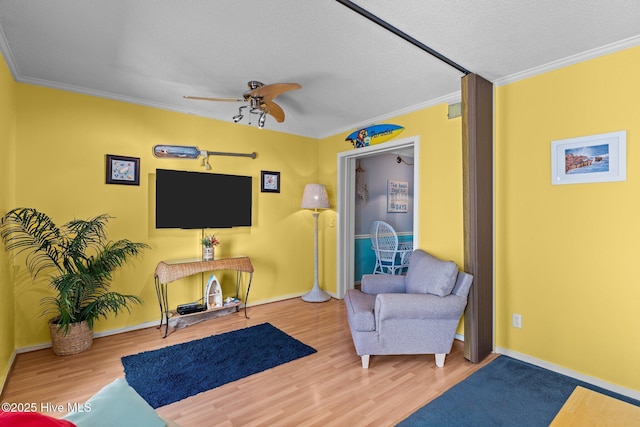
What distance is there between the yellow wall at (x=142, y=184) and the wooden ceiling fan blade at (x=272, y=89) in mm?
1408

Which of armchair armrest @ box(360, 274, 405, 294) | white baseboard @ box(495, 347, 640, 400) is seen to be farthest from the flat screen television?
white baseboard @ box(495, 347, 640, 400)

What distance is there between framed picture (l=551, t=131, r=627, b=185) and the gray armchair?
3.44 feet

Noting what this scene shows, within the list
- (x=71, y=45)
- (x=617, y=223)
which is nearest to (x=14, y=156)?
(x=71, y=45)

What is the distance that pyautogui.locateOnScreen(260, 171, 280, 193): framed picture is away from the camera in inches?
165

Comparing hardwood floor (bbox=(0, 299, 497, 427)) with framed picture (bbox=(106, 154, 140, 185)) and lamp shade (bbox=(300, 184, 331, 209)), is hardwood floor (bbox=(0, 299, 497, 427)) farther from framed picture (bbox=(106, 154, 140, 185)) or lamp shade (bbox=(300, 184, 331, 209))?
lamp shade (bbox=(300, 184, 331, 209))

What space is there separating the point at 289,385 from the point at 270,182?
102 inches

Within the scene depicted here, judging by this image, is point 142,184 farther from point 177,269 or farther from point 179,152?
point 177,269

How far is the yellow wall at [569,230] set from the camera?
216 cm

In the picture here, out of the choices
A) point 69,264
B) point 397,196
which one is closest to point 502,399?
point 69,264

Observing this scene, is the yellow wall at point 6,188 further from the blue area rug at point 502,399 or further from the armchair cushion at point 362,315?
the blue area rug at point 502,399

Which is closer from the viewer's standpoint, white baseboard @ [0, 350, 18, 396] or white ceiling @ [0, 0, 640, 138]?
white ceiling @ [0, 0, 640, 138]

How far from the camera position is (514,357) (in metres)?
2.69

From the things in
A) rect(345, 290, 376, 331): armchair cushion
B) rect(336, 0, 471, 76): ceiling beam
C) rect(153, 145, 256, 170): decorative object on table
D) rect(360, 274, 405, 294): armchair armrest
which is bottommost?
rect(345, 290, 376, 331): armchair cushion

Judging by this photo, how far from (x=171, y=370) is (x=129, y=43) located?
2.38 m
